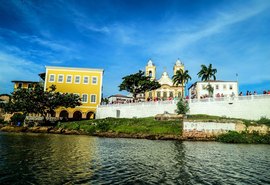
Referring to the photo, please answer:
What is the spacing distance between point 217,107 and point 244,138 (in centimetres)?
1076

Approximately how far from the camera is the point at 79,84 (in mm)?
56094

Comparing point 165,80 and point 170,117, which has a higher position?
point 165,80

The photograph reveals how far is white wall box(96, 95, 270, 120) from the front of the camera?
33.5 metres

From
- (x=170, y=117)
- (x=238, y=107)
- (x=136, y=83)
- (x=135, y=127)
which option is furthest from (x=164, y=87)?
(x=135, y=127)

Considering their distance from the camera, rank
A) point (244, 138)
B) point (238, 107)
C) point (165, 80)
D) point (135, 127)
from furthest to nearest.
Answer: point (165, 80) → point (238, 107) → point (135, 127) → point (244, 138)

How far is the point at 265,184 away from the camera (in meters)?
8.82

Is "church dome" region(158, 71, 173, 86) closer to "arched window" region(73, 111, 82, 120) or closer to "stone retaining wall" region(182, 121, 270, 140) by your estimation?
"arched window" region(73, 111, 82, 120)

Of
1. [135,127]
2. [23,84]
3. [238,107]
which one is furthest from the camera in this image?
[23,84]

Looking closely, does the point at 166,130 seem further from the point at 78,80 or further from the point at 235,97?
the point at 78,80

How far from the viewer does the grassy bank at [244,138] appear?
2659 cm

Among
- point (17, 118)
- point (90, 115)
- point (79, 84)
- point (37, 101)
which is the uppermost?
point (79, 84)

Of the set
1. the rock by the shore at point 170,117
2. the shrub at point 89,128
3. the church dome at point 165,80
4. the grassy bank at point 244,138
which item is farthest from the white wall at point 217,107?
the church dome at point 165,80

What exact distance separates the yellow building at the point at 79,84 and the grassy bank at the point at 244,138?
Result: 3515 centimetres

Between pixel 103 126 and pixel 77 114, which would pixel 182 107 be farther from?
pixel 77 114
